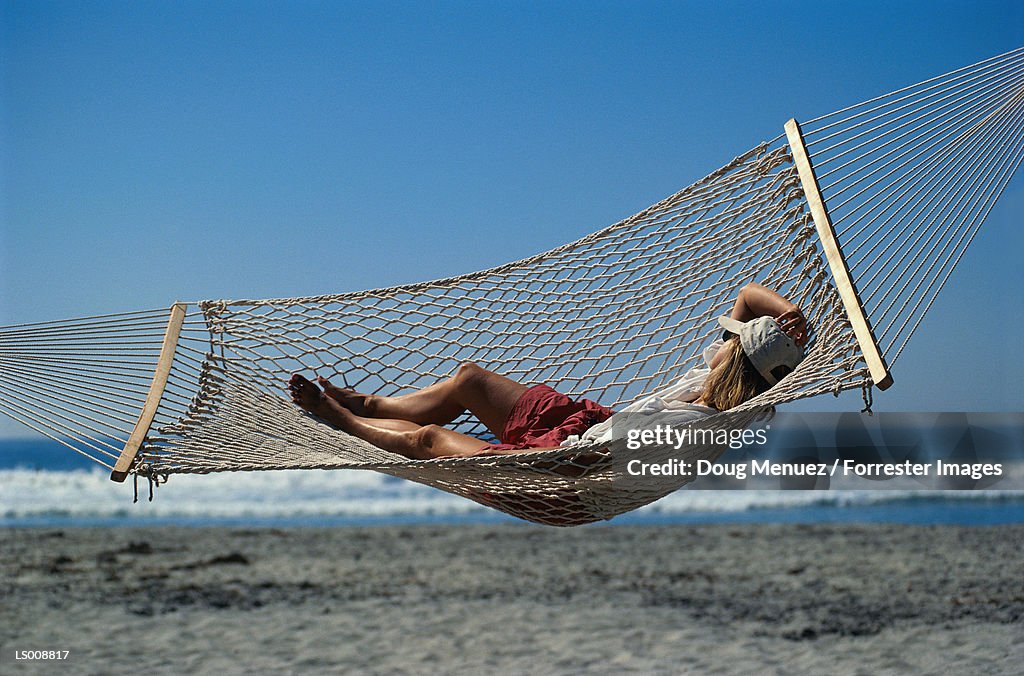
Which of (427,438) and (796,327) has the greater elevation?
Result: (796,327)

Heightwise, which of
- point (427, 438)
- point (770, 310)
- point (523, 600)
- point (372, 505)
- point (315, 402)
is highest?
point (770, 310)

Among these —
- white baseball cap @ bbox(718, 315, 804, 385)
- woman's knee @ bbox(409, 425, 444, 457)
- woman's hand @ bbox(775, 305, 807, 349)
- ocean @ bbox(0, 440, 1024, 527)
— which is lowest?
ocean @ bbox(0, 440, 1024, 527)

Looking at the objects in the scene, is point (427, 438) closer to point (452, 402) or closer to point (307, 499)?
point (452, 402)

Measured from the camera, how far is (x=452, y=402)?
2.36m

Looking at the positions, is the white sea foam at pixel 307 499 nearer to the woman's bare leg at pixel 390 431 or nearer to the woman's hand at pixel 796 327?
the woman's bare leg at pixel 390 431

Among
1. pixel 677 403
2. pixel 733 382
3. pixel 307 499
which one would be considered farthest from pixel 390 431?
pixel 307 499

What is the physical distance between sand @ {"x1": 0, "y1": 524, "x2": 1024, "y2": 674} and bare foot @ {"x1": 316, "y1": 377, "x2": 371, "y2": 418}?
7.30 feet

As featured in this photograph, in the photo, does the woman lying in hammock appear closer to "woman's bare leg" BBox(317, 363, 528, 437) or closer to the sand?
"woman's bare leg" BBox(317, 363, 528, 437)

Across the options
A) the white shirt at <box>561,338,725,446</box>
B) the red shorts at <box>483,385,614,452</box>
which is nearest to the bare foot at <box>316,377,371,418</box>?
the red shorts at <box>483,385,614,452</box>

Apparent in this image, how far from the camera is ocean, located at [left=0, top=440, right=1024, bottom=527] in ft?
25.4

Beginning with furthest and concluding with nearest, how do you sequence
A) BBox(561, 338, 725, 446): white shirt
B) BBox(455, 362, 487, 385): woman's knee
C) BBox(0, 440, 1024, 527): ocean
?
BBox(0, 440, 1024, 527): ocean → BBox(455, 362, 487, 385): woman's knee → BBox(561, 338, 725, 446): white shirt

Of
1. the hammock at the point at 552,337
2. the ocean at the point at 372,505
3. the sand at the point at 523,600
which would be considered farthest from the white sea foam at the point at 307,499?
the hammock at the point at 552,337

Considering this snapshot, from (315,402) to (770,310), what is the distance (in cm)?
108

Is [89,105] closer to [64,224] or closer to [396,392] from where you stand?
[64,224]
